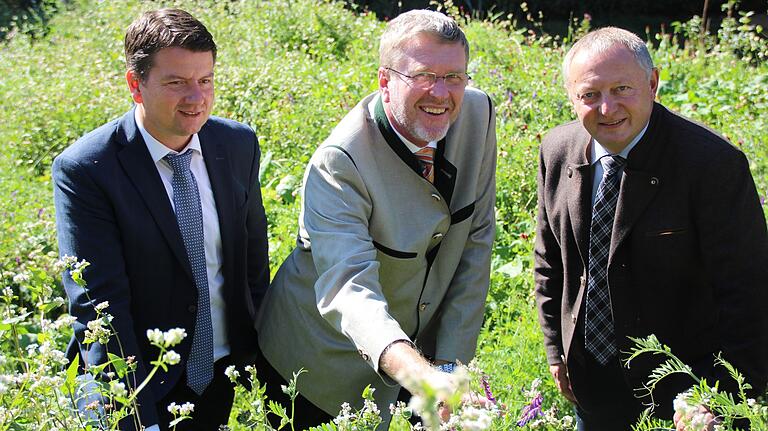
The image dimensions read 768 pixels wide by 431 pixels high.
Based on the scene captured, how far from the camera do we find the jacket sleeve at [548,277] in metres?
3.12

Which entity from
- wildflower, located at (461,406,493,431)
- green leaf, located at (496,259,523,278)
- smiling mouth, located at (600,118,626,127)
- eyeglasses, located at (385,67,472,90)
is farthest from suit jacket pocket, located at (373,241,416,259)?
green leaf, located at (496,259,523,278)

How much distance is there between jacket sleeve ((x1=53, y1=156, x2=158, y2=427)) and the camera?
2582mm

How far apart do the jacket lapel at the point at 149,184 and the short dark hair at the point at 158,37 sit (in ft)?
0.69

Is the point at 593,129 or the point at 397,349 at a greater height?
the point at 593,129

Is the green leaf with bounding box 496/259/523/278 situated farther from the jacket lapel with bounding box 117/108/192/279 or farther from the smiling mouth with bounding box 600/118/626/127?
the jacket lapel with bounding box 117/108/192/279

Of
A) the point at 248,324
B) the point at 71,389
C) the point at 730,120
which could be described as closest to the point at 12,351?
the point at 248,324

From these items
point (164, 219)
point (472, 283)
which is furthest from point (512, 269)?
point (164, 219)

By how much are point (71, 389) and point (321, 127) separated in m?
4.25

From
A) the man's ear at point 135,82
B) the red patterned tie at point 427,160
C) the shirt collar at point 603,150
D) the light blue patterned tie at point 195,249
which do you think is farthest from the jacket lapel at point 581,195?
the man's ear at point 135,82

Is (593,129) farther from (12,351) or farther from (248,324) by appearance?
(12,351)

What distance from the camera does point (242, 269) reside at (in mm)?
3037

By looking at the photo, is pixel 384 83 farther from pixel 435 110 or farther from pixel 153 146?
→ pixel 153 146

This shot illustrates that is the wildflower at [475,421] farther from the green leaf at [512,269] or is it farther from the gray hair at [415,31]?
the green leaf at [512,269]

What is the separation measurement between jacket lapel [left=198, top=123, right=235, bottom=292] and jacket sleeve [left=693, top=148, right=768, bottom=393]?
4.87ft
